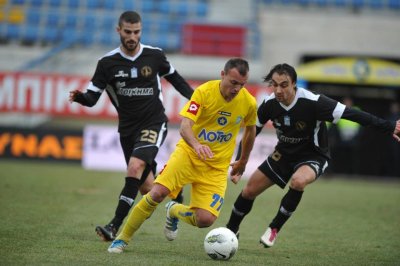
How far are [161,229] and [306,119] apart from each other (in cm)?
253

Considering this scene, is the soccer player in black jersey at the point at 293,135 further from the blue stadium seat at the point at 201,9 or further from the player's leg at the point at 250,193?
the blue stadium seat at the point at 201,9

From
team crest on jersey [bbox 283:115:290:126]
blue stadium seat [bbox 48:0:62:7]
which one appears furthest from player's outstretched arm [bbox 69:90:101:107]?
blue stadium seat [bbox 48:0:62:7]

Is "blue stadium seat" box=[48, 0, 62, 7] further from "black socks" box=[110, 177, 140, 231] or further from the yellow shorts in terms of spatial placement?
the yellow shorts

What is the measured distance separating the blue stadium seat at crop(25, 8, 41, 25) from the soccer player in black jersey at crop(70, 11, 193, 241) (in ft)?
47.3

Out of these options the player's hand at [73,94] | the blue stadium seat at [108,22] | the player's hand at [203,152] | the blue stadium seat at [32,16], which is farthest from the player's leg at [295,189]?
the blue stadium seat at [32,16]

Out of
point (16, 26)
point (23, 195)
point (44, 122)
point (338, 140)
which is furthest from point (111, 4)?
point (23, 195)

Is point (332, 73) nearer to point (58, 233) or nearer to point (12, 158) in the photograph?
point (12, 158)

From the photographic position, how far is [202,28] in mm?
21156

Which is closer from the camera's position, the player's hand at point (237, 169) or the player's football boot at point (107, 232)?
the player's football boot at point (107, 232)

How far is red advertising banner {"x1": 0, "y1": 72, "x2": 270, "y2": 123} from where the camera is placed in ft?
63.9

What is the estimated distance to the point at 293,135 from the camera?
7.90 metres

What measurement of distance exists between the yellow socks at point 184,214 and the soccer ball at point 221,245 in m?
0.47

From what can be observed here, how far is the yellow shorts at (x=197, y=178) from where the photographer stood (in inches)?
286

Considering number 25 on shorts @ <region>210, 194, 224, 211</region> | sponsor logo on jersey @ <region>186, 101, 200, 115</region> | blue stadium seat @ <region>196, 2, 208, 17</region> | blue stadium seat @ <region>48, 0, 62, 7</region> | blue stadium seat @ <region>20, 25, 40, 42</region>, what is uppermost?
sponsor logo on jersey @ <region>186, 101, 200, 115</region>
